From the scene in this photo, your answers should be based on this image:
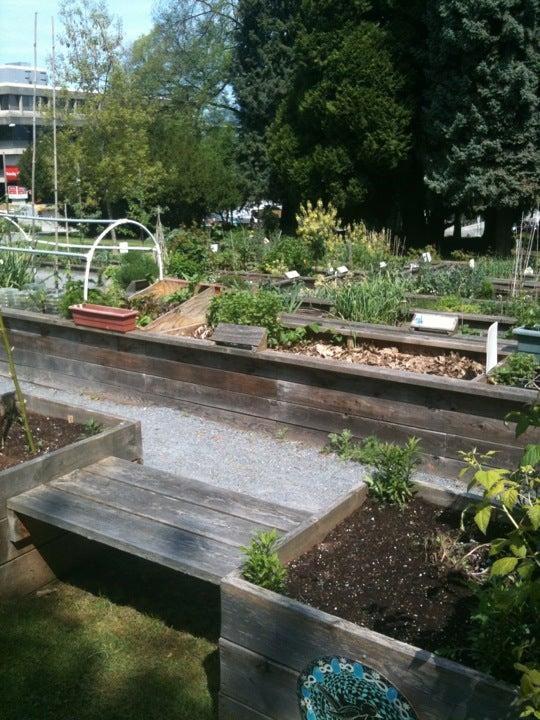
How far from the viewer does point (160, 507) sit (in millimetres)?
3781

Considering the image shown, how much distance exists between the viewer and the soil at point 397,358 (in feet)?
20.7

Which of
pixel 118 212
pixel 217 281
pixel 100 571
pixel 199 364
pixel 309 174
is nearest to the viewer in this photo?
pixel 100 571

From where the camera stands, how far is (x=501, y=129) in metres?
17.5

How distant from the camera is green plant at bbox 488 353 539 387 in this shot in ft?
18.3

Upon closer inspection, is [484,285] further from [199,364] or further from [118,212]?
[118,212]

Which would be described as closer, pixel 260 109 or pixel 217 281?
pixel 217 281

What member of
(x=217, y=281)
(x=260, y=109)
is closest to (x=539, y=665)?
(x=217, y=281)

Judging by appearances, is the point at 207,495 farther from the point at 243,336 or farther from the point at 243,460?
the point at 243,336

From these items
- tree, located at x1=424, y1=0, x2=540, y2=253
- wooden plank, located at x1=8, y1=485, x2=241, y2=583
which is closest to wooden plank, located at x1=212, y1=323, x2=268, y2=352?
wooden plank, located at x1=8, y1=485, x2=241, y2=583

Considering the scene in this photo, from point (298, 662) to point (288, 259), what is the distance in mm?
9509

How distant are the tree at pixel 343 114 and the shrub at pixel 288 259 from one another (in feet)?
24.9

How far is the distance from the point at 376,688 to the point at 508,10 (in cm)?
1743

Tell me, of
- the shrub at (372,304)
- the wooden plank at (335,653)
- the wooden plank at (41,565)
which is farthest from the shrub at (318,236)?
the wooden plank at (335,653)

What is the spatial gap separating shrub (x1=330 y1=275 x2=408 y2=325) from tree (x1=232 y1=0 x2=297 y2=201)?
18.3 m
